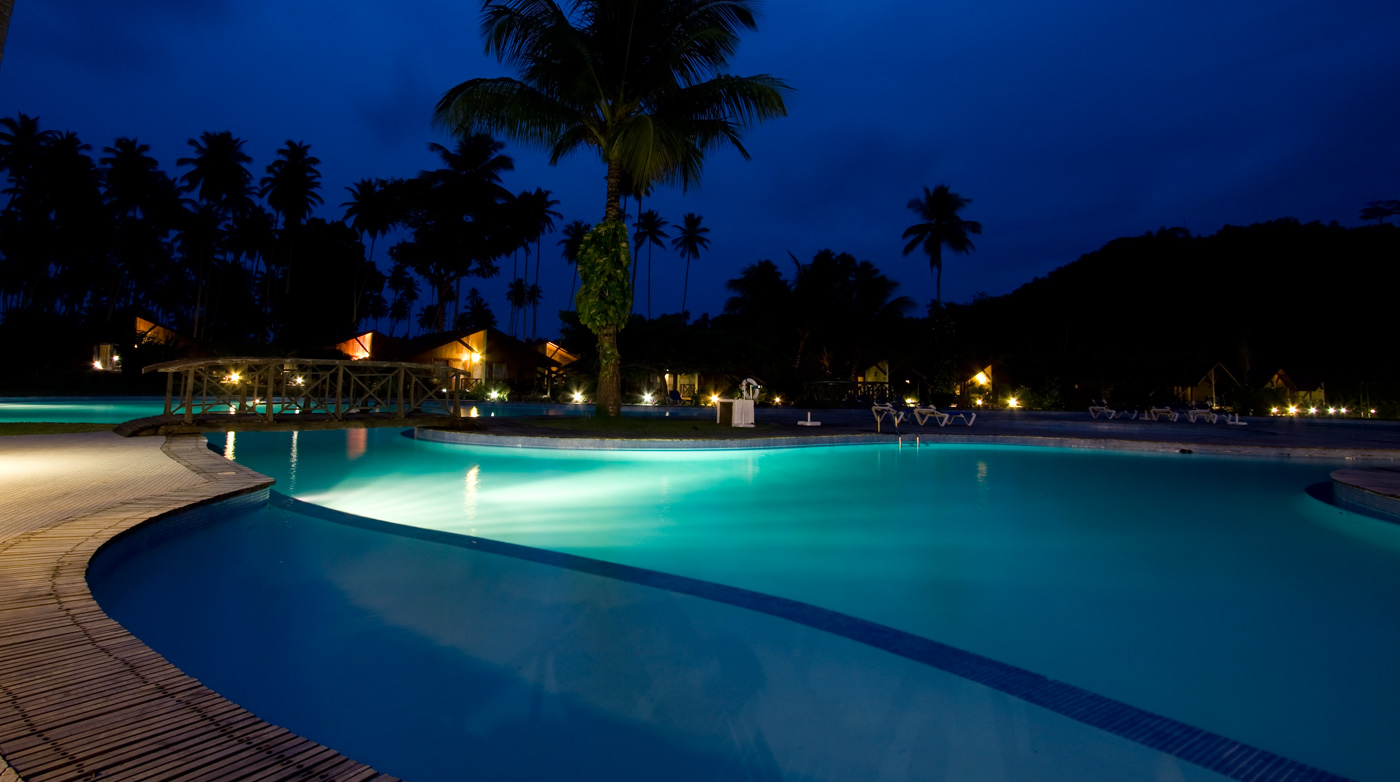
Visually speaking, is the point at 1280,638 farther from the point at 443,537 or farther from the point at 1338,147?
the point at 1338,147

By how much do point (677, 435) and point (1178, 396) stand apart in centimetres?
3273

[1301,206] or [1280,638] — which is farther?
[1301,206]

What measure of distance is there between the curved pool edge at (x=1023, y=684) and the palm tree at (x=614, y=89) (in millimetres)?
9642

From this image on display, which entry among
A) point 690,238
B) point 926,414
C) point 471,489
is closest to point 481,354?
point 926,414

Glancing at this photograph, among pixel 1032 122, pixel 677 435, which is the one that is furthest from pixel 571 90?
pixel 1032 122

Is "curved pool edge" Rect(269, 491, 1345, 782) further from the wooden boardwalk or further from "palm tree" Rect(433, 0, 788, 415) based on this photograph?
"palm tree" Rect(433, 0, 788, 415)

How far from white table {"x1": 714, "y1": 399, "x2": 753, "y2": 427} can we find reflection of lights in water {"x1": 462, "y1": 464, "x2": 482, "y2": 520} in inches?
248

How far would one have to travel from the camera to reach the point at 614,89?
1314 cm

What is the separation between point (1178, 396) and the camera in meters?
33.7

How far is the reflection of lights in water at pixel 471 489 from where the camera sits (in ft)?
22.6

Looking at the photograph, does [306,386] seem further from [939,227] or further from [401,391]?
[939,227]

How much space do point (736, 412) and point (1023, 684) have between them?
12.0 meters

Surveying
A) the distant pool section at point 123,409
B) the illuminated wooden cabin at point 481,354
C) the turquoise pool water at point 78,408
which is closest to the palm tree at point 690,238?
the illuminated wooden cabin at point 481,354

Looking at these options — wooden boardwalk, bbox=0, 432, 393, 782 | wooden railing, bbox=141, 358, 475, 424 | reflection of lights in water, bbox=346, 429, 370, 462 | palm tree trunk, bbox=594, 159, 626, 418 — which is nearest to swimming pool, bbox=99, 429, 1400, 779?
reflection of lights in water, bbox=346, 429, 370, 462
